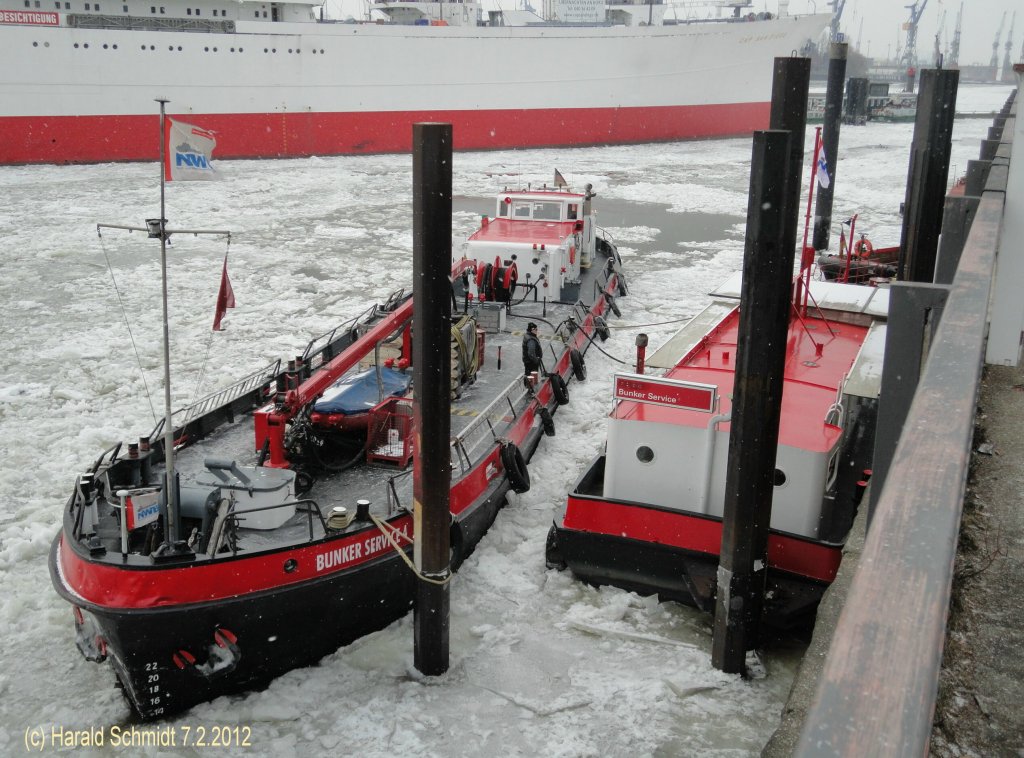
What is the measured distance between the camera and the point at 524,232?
601 inches

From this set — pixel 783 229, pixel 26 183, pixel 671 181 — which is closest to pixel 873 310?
pixel 783 229

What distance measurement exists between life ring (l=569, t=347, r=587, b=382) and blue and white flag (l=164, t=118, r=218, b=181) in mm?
6953

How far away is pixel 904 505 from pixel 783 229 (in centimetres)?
495

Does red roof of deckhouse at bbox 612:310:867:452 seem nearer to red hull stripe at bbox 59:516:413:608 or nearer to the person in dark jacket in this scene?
the person in dark jacket

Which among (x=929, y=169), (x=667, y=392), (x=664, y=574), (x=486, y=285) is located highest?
(x=929, y=169)

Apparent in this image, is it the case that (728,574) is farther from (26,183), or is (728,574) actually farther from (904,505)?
(26,183)

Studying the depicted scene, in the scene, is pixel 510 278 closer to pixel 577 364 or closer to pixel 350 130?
pixel 577 364

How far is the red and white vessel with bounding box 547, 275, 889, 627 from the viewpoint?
7.39 meters

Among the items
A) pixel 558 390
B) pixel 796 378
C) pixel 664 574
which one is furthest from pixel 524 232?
pixel 664 574

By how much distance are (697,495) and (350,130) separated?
34.0 meters

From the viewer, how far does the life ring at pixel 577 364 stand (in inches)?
515

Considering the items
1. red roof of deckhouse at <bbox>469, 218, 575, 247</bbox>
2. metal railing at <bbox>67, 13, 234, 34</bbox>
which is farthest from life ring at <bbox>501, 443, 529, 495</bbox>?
metal railing at <bbox>67, 13, 234, 34</bbox>

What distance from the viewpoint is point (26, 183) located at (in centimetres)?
2989

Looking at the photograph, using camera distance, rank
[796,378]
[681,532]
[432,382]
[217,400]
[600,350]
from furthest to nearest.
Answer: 1. [600,350]
2. [217,400]
3. [796,378]
4. [681,532]
5. [432,382]
